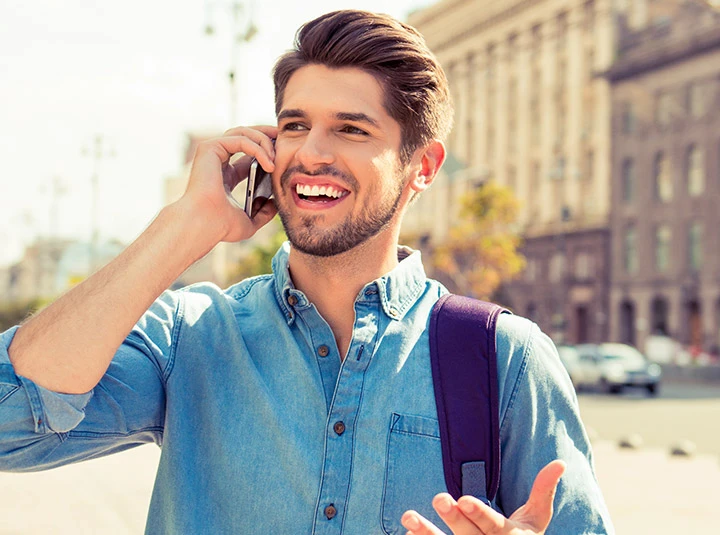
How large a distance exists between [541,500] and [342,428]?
50cm

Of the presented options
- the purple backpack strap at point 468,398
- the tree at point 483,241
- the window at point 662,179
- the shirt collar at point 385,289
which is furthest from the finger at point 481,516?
the window at point 662,179

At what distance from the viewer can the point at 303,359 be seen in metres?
2.48

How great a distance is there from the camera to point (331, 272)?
2641 millimetres

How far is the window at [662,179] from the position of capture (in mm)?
51781

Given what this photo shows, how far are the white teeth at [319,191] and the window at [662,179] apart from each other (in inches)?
2012

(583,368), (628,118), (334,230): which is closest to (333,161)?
(334,230)

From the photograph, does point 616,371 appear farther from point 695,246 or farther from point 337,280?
point 337,280

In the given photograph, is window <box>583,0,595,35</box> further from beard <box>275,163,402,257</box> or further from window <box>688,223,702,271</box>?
beard <box>275,163,402,257</box>

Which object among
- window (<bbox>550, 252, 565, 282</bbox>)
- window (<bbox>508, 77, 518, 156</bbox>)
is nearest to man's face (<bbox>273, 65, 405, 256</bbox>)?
window (<bbox>550, 252, 565, 282</bbox>)

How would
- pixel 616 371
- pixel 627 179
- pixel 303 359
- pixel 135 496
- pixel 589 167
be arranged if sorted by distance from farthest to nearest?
1. pixel 589 167
2. pixel 627 179
3. pixel 616 371
4. pixel 135 496
5. pixel 303 359

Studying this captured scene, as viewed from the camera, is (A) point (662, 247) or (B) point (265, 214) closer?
(B) point (265, 214)

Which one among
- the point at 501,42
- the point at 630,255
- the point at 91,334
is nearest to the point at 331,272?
the point at 91,334

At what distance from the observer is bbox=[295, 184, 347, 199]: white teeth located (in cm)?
260

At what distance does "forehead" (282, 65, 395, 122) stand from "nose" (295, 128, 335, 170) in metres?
0.06
